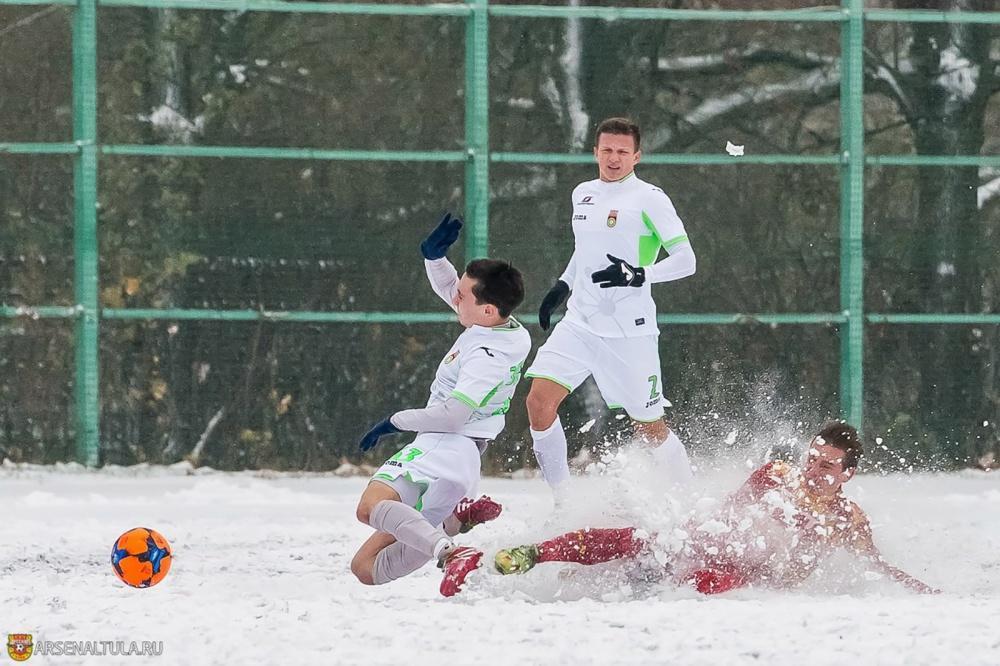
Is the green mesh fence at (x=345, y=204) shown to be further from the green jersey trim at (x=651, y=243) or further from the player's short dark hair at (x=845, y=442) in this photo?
the player's short dark hair at (x=845, y=442)

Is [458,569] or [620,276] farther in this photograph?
[620,276]

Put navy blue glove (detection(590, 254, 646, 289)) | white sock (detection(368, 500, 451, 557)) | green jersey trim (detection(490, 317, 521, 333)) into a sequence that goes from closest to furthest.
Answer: white sock (detection(368, 500, 451, 557)), green jersey trim (detection(490, 317, 521, 333)), navy blue glove (detection(590, 254, 646, 289))

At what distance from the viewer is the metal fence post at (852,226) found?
986 centimetres

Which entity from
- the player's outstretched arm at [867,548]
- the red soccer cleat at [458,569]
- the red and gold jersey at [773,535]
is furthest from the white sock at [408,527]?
the player's outstretched arm at [867,548]

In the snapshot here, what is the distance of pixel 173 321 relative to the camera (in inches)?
372

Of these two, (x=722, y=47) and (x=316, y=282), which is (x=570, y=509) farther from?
(x=722, y=47)

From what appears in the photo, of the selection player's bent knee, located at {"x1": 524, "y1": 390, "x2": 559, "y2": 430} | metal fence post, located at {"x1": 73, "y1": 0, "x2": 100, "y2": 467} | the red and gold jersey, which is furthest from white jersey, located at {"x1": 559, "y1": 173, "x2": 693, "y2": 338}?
metal fence post, located at {"x1": 73, "y1": 0, "x2": 100, "y2": 467}

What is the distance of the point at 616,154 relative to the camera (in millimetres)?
7738

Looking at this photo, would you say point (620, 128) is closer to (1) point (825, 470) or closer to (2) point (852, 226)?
(1) point (825, 470)

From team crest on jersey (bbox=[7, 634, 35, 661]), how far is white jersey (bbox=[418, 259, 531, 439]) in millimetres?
1786

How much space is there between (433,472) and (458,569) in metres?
0.60

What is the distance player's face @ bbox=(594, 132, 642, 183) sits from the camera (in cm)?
773
